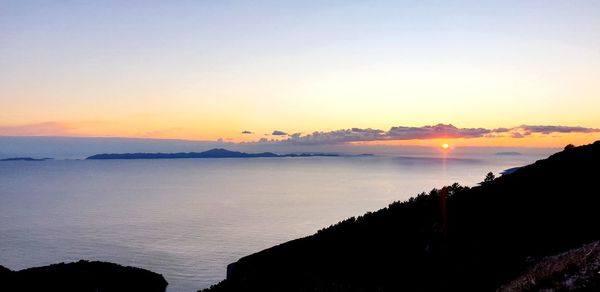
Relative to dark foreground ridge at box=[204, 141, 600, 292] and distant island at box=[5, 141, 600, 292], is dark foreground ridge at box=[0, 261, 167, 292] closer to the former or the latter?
distant island at box=[5, 141, 600, 292]

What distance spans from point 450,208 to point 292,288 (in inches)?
771

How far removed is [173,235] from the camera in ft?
470

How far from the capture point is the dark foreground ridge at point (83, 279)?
251 ft

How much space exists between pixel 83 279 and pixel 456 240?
6753 cm

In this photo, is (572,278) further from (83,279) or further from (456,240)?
(83,279)

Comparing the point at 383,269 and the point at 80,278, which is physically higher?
the point at 383,269

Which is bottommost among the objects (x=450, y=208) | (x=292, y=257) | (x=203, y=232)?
(x=203, y=232)

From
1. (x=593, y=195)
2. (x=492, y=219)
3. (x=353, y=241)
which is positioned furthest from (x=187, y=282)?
(x=593, y=195)

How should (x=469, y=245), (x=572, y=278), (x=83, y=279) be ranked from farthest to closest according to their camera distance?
(x=83, y=279) < (x=469, y=245) < (x=572, y=278)

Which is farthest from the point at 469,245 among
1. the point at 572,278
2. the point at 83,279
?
the point at 83,279

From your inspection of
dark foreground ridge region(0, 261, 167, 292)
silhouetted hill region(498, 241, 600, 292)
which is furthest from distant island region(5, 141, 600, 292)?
dark foreground ridge region(0, 261, 167, 292)

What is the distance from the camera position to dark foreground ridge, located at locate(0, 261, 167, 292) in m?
76.4

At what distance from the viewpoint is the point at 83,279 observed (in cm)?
8044

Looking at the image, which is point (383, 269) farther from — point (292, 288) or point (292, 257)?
point (292, 257)
